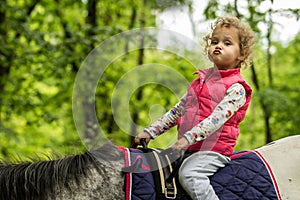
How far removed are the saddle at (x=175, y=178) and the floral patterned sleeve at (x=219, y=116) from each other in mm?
174

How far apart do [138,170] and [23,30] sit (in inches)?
187

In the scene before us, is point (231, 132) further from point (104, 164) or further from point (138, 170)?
point (104, 164)

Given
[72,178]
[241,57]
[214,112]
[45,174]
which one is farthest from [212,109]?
[45,174]

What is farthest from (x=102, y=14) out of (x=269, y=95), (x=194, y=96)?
(x=194, y=96)

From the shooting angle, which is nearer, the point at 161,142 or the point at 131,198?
the point at 131,198

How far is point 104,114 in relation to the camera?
9352 mm

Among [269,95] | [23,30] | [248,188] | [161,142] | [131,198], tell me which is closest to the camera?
[131,198]

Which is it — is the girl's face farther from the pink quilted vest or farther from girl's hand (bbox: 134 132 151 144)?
girl's hand (bbox: 134 132 151 144)

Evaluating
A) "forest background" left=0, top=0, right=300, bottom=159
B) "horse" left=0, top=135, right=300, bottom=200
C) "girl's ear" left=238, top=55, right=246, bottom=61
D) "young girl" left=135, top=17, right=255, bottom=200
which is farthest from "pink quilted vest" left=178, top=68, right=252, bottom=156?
"forest background" left=0, top=0, right=300, bottom=159

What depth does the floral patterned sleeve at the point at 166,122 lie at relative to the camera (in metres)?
2.66

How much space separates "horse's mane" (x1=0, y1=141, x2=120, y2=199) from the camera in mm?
2312

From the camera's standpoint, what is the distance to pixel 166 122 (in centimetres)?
271

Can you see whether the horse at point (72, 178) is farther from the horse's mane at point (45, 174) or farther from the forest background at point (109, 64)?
the forest background at point (109, 64)

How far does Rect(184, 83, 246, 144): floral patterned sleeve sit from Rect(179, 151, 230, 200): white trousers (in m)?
0.12
